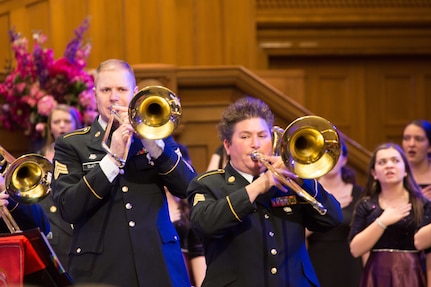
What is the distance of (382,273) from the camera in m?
5.04

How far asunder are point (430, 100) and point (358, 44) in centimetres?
95

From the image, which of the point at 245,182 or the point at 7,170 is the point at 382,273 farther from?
the point at 7,170

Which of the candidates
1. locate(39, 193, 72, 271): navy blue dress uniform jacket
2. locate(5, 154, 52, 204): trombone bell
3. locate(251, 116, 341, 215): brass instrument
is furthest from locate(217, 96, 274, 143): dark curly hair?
locate(39, 193, 72, 271): navy blue dress uniform jacket

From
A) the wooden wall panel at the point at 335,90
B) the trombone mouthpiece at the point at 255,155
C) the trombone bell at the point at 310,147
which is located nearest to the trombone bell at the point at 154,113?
the trombone mouthpiece at the point at 255,155

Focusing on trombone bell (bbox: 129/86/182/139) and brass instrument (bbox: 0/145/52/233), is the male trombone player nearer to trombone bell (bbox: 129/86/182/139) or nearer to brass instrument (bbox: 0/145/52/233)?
trombone bell (bbox: 129/86/182/139)

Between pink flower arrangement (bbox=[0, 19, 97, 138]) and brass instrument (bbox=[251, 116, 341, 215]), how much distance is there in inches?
106

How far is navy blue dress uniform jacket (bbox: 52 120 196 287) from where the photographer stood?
3682mm

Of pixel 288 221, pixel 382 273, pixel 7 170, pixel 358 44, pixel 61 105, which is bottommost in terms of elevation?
pixel 382 273

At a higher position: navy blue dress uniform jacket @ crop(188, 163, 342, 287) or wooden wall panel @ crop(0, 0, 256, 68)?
wooden wall panel @ crop(0, 0, 256, 68)

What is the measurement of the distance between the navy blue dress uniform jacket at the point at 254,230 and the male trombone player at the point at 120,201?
0.15 meters

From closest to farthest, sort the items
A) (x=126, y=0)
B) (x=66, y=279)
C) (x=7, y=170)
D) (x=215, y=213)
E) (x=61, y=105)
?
(x=66, y=279), (x=215, y=213), (x=7, y=170), (x=61, y=105), (x=126, y=0)

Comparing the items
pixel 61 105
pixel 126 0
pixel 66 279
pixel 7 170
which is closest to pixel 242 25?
pixel 126 0

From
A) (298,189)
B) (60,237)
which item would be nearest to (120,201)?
(298,189)

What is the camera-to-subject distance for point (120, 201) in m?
3.74
